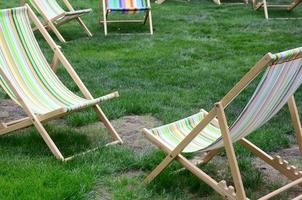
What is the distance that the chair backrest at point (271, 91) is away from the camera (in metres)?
3.14

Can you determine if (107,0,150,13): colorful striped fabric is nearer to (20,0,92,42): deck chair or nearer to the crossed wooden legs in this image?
(20,0,92,42): deck chair

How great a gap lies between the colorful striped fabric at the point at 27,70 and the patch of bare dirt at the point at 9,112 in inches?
19.5

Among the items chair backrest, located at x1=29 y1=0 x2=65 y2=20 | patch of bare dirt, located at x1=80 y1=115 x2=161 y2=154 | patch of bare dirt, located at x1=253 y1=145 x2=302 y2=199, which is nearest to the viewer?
patch of bare dirt, located at x1=253 y1=145 x2=302 y2=199

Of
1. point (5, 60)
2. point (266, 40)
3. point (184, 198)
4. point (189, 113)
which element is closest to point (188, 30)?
point (266, 40)

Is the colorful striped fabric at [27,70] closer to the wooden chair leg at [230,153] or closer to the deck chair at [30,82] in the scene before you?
the deck chair at [30,82]

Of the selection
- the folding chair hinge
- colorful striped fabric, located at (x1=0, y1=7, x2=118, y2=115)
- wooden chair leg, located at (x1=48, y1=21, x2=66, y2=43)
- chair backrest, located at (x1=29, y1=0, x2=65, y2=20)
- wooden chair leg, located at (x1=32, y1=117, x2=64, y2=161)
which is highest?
colorful striped fabric, located at (x1=0, y1=7, x2=118, y2=115)

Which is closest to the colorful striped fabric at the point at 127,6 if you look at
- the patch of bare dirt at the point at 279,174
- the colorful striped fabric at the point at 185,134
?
the patch of bare dirt at the point at 279,174

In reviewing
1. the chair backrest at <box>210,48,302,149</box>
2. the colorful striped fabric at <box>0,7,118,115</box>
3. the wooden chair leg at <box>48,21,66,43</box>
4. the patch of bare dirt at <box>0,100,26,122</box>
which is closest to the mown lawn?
the wooden chair leg at <box>48,21,66,43</box>

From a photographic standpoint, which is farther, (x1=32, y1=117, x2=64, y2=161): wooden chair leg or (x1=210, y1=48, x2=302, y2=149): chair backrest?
(x1=32, y1=117, x2=64, y2=161): wooden chair leg

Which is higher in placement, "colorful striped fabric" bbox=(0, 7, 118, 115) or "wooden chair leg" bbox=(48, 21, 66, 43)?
"colorful striped fabric" bbox=(0, 7, 118, 115)

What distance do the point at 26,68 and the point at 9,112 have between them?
601 mm

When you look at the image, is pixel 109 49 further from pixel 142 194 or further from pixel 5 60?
pixel 142 194

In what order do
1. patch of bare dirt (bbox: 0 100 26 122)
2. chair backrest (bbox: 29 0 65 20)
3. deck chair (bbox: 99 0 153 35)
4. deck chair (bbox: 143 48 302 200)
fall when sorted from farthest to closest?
deck chair (bbox: 99 0 153 35) → chair backrest (bbox: 29 0 65 20) → patch of bare dirt (bbox: 0 100 26 122) → deck chair (bbox: 143 48 302 200)

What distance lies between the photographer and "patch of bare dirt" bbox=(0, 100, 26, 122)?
515 cm
